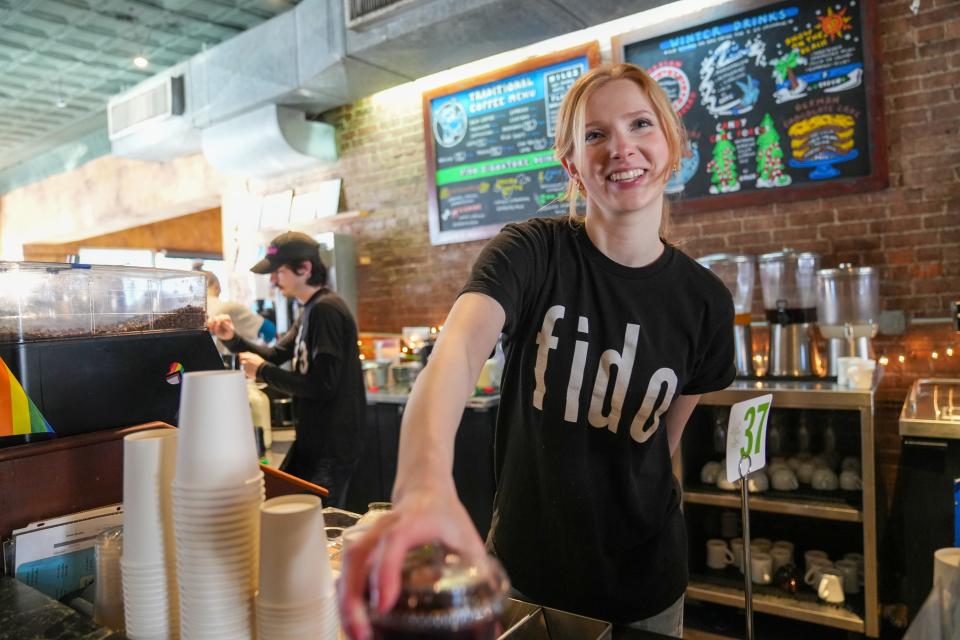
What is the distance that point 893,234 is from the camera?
3.08 metres

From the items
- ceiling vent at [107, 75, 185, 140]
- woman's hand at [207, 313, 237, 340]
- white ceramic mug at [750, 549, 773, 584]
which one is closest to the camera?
white ceramic mug at [750, 549, 773, 584]

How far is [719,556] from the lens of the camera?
2.92 meters

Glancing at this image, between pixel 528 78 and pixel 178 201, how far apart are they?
4083 mm

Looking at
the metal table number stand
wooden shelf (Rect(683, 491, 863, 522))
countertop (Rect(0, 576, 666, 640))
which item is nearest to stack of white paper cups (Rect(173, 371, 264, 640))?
countertop (Rect(0, 576, 666, 640))

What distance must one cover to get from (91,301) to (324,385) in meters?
1.52

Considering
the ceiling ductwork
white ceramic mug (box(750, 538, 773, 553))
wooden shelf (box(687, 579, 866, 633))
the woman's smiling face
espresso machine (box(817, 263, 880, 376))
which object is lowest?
wooden shelf (box(687, 579, 866, 633))

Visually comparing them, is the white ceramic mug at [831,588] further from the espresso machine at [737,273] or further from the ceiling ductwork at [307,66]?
the ceiling ductwork at [307,66]

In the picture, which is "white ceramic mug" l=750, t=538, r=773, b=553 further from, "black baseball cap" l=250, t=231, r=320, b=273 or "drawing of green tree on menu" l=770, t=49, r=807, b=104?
"black baseball cap" l=250, t=231, r=320, b=273

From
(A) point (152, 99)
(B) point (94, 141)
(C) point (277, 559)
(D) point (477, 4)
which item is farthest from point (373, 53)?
(B) point (94, 141)

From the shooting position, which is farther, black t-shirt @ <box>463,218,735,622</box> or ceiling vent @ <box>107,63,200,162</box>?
ceiling vent @ <box>107,63,200,162</box>

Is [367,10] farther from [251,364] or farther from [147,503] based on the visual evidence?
[147,503]

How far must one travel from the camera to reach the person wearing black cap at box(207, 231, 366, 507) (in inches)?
111

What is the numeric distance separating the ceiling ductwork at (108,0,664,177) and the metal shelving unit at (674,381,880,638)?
2167mm

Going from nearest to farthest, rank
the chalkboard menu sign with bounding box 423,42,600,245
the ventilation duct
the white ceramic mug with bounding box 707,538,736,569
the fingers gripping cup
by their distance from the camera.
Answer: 1. the fingers gripping cup
2. the white ceramic mug with bounding box 707,538,736,569
3. the chalkboard menu sign with bounding box 423,42,600,245
4. the ventilation duct
